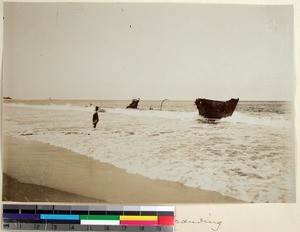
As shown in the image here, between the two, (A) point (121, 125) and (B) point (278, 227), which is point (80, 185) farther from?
(B) point (278, 227)

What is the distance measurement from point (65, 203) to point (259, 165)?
61 cm

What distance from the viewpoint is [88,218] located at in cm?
109

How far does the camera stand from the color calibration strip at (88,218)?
109 cm

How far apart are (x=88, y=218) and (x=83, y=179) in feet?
0.40

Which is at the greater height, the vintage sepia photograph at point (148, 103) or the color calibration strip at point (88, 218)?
the vintage sepia photograph at point (148, 103)

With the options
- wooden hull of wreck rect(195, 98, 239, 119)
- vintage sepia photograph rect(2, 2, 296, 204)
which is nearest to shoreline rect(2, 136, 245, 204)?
vintage sepia photograph rect(2, 2, 296, 204)

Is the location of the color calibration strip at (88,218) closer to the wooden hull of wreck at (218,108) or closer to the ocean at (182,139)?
the ocean at (182,139)

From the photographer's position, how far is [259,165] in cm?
109

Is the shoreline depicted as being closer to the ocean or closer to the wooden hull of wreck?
the ocean

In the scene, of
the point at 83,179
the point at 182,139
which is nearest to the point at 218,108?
the point at 182,139

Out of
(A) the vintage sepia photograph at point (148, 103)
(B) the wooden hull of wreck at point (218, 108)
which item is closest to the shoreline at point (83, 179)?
(A) the vintage sepia photograph at point (148, 103)

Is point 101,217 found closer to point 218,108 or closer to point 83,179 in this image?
point 83,179

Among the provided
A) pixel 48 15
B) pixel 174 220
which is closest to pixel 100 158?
pixel 174 220

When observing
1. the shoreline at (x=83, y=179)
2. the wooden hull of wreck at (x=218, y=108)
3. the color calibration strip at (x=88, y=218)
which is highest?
the wooden hull of wreck at (x=218, y=108)
